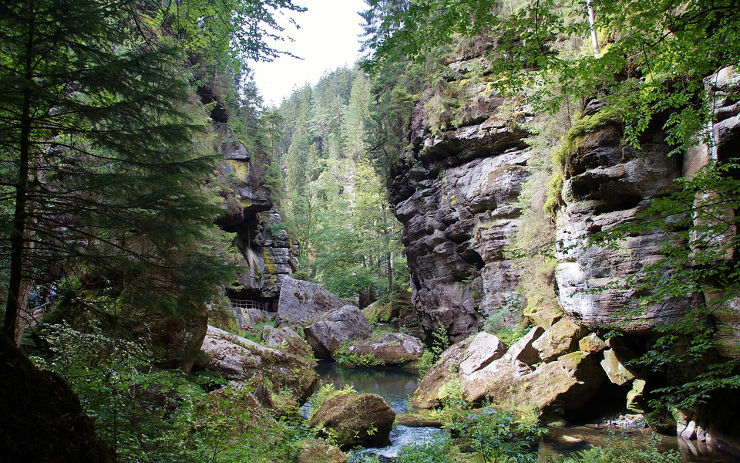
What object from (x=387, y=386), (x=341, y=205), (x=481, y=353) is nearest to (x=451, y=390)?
(x=481, y=353)

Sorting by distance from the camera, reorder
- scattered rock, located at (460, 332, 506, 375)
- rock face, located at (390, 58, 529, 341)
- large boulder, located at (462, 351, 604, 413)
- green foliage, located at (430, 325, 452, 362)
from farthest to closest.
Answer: green foliage, located at (430, 325, 452, 362), rock face, located at (390, 58, 529, 341), scattered rock, located at (460, 332, 506, 375), large boulder, located at (462, 351, 604, 413)

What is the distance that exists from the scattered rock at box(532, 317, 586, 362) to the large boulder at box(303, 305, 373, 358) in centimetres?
1248

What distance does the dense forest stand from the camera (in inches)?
143

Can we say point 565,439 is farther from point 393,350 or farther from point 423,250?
point 423,250

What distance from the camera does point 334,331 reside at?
22328mm

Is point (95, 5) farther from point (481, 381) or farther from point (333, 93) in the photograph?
point (333, 93)

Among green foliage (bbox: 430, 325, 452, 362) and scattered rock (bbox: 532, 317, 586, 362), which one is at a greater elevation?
scattered rock (bbox: 532, 317, 586, 362)

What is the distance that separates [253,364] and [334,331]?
12774mm

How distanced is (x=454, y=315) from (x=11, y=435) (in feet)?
62.4

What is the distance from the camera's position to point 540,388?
1041 cm

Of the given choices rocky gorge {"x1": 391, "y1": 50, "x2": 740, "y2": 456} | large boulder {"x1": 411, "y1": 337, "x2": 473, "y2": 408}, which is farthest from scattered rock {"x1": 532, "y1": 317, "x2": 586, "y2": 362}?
large boulder {"x1": 411, "y1": 337, "x2": 473, "y2": 408}

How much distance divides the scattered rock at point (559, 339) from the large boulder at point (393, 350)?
9.32 metres

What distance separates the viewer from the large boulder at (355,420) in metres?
8.70

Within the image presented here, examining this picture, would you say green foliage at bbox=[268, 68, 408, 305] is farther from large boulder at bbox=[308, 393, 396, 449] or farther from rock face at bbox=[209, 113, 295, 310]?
large boulder at bbox=[308, 393, 396, 449]
